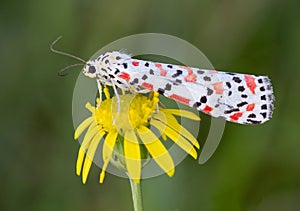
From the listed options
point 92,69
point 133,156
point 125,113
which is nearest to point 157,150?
point 133,156

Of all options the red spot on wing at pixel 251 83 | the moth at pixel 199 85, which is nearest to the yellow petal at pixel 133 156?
the moth at pixel 199 85

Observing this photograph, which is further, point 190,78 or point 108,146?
point 190,78

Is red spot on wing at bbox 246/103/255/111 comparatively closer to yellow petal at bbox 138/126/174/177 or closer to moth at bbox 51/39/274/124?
moth at bbox 51/39/274/124

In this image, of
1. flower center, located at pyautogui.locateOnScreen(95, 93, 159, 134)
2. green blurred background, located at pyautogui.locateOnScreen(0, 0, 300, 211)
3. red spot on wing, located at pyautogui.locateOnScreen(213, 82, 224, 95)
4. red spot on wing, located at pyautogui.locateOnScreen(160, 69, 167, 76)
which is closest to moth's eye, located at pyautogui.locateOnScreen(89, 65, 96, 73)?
flower center, located at pyautogui.locateOnScreen(95, 93, 159, 134)

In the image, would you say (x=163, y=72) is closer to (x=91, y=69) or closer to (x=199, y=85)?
(x=199, y=85)

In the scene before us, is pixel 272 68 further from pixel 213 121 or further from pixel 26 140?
pixel 26 140

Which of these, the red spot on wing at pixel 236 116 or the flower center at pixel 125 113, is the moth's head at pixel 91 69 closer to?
the flower center at pixel 125 113

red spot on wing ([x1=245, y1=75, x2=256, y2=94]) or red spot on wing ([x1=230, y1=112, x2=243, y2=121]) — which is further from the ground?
red spot on wing ([x1=245, y1=75, x2=256, y2=94])
